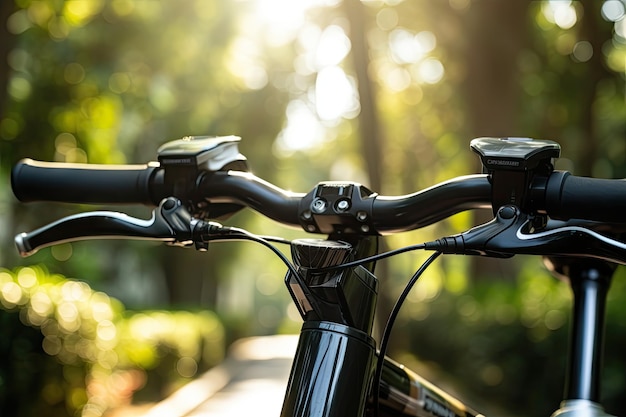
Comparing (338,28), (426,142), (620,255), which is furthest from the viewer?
(426,142)

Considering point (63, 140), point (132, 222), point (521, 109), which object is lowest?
point (132, 222)

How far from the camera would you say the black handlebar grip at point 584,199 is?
111cm

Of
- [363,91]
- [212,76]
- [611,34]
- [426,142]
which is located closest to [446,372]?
[363,91]

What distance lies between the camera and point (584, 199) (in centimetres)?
112

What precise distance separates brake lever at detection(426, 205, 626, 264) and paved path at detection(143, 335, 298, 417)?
9.41ft

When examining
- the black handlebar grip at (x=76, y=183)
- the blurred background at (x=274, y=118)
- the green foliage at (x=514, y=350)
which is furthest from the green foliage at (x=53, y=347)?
the black handlebar grip at (x=76, y=183)

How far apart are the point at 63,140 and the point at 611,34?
27.4 feet

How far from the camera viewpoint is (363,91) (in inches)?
349

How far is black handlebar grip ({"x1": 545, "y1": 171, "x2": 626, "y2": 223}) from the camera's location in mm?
1109

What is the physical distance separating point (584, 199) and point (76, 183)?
104cm

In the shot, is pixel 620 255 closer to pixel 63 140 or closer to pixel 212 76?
pixel 63 140

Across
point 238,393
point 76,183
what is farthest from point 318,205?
point 238,393

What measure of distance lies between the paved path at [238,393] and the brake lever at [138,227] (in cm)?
261

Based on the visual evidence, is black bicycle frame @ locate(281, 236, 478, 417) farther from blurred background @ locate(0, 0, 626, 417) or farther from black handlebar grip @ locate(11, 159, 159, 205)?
blurred background @ locate(0, 0, 626, 417)
